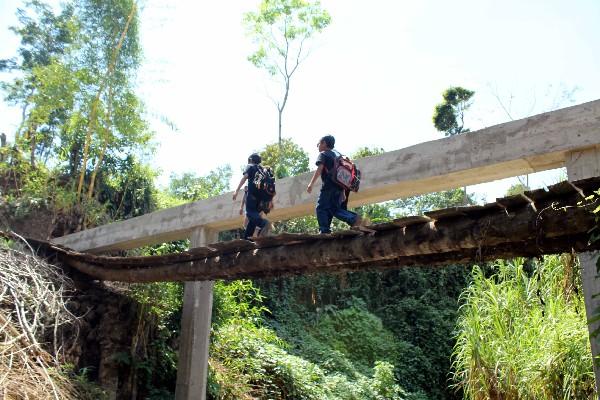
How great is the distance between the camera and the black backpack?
653 centimetres

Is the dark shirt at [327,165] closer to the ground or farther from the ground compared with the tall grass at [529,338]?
farther from the ground

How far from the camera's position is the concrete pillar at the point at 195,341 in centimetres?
786

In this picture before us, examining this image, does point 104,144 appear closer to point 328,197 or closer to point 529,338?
point 328,197

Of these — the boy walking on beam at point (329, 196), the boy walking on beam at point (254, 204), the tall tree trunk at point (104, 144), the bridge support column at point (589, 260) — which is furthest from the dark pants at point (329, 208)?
the tall tree trunk at point (104, 144)

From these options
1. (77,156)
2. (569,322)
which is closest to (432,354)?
(569,322)

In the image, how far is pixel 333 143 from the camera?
5.95 meters

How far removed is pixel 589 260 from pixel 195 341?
18.2 feet

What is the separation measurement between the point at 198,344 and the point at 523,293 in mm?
5073

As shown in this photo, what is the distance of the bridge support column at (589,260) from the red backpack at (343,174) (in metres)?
2.09

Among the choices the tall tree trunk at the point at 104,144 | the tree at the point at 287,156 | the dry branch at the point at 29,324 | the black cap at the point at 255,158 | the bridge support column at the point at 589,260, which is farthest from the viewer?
the tree at the point at 287,156

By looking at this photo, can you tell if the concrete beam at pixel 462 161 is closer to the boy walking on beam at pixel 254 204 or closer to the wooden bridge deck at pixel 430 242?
the boy walking on beam at pixel 254 204

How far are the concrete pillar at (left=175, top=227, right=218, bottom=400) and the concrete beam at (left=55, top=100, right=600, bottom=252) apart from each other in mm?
1086

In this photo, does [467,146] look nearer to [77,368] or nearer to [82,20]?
[77,368]

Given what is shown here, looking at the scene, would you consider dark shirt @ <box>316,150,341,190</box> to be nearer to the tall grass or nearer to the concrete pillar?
the tall grass
